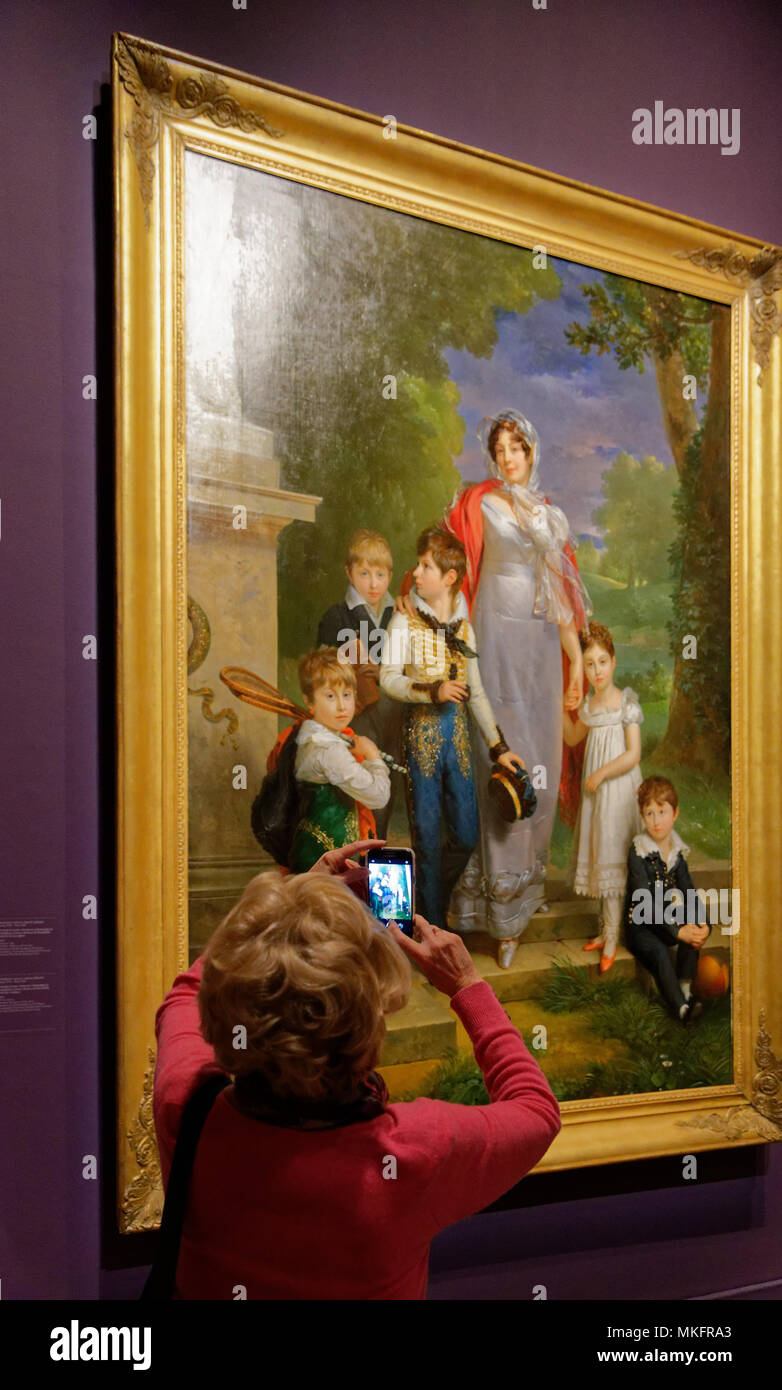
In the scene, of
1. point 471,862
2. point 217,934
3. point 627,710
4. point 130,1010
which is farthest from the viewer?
point 627,710

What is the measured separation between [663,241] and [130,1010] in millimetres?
3300

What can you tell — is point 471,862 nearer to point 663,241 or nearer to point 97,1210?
point 97,1210

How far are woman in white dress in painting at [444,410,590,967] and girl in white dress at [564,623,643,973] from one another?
0.25ft

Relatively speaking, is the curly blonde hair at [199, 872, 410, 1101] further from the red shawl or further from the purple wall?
the red shawl

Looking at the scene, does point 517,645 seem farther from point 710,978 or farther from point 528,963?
point 710,978

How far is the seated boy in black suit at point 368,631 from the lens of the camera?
3352 millimetres

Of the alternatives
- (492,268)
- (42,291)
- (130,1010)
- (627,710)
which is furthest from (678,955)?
(42,291)

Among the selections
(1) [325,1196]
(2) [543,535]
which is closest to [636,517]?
(2) [543,535]

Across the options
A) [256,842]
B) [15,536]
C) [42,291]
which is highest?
[42,291]

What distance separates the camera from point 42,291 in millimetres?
3000

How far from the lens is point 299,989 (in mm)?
1682

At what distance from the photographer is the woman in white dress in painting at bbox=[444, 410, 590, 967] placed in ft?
11.7

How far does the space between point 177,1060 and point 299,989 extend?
43 cm

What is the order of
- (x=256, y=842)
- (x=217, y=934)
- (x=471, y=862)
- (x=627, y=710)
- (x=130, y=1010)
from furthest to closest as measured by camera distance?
(x=627, y=710), (x=471, y=862), (x=256, y=842), (x=130, y=1010), (x=217, y=934)
